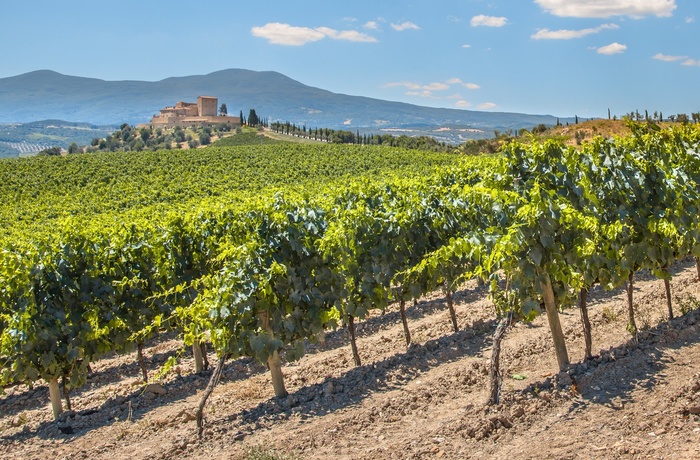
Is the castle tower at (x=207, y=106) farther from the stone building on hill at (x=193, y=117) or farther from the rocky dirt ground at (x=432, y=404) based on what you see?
the rocky dirt ground at (x=432, y=404)

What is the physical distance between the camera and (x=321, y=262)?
9.27 meters

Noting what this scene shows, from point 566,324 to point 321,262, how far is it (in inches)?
157

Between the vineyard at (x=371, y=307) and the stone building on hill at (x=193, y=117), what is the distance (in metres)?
137

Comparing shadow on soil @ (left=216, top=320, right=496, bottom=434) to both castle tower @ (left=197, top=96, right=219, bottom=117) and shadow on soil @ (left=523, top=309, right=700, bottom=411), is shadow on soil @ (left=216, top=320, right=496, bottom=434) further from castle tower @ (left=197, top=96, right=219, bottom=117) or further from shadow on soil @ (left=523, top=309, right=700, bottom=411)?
castle tower @ (left=197, top=96, right=219, bottom=117)

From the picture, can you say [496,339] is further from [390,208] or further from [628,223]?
[390,208]

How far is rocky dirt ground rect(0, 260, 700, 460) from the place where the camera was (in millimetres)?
5898

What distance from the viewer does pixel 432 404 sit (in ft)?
23.7

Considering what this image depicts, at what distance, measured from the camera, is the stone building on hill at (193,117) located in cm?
14712

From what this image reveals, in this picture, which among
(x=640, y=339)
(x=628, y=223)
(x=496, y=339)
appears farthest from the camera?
(x=628, y=223)

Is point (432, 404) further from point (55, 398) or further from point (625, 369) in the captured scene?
point (55, 398)

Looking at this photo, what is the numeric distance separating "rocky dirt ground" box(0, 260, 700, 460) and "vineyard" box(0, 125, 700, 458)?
1.8 inches

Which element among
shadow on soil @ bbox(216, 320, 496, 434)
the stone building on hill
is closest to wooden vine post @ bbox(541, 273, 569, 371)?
shadow on soil @ bbox(216, 320, 496, 434)

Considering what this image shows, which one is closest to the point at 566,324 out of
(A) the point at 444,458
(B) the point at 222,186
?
(A) the point at 444,458

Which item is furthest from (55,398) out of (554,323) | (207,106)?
(207,106)
